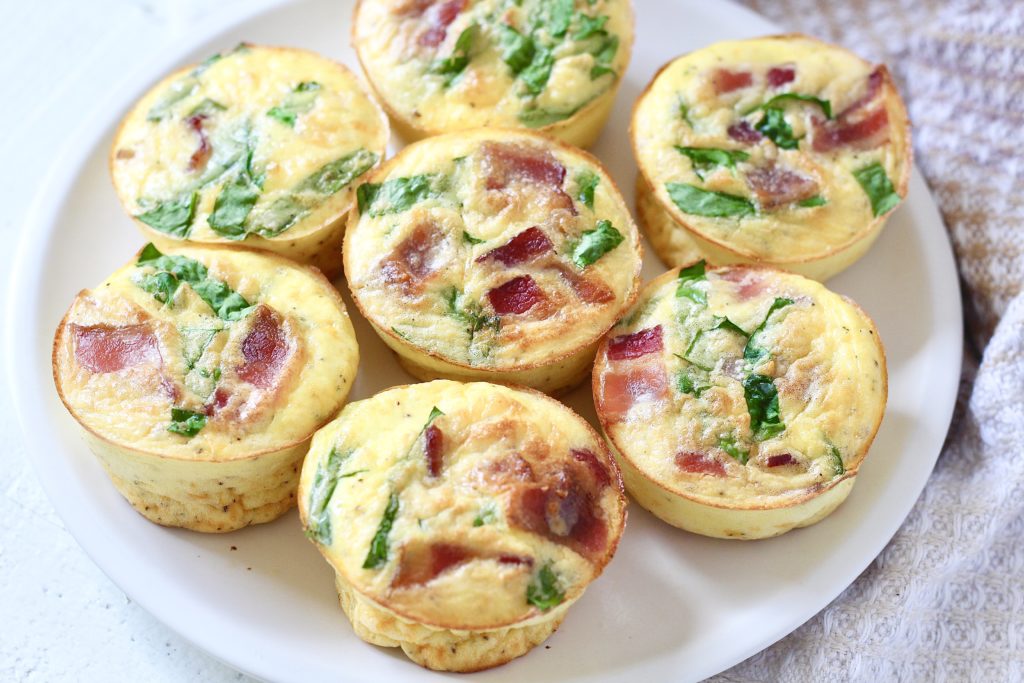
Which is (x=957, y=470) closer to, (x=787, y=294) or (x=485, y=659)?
(x=787, y=294)

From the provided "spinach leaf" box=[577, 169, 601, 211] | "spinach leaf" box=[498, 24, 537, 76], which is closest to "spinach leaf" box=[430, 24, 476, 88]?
"spinach leaf" box=[498, 24, 537, 76]

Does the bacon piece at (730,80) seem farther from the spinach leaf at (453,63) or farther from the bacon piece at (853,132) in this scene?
the spinach leaf at (453,63)

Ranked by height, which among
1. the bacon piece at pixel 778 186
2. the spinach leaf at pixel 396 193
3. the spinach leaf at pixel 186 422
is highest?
the spinach leaf at pixel 396 193

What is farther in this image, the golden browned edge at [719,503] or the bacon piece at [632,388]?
the bacon piece at [632,388]

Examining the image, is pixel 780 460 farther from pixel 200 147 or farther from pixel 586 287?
pixel 200 147

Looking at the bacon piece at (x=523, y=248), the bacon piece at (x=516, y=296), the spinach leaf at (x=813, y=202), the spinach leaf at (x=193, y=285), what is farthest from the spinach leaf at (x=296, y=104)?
the spinach leaf at (x=813, y=202)

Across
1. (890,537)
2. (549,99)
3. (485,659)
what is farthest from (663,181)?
(485,659)

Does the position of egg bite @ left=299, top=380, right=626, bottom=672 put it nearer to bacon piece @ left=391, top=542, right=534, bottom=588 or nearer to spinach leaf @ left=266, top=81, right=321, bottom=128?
bacon piece @ left=391, top=542, right=534, bottom=588
